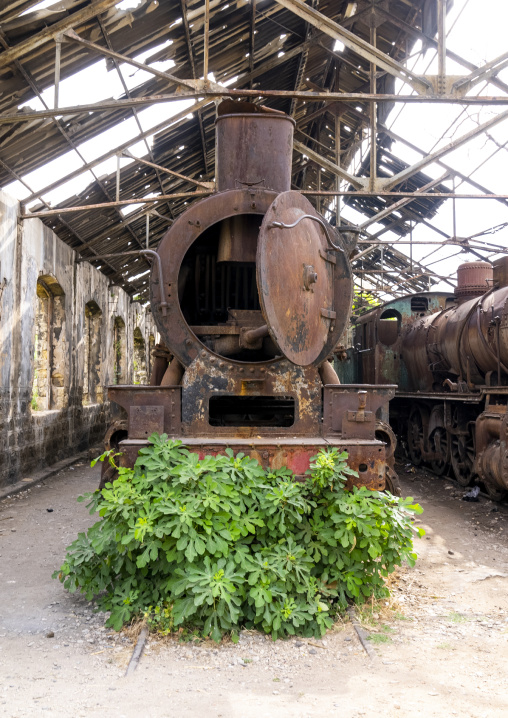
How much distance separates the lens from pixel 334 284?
4.58 meters

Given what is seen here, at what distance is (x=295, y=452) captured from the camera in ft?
13.1

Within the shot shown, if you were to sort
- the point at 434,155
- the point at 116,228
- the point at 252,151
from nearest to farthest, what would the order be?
1. the point at 252,151
2. the point at 434,155
3. the point at 116,228

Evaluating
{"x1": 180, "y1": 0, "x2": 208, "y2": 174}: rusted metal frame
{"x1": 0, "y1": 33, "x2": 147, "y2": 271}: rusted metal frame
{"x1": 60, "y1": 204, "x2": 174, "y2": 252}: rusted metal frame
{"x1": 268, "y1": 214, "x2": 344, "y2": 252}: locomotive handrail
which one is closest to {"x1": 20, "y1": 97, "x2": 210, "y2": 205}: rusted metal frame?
{"x1": 0, "y1": 33, "x2": 147, "y2": 271}: rusted metal frame

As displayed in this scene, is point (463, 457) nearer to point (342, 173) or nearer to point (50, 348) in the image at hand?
point (342, 173)

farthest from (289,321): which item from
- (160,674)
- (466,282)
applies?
(466,282)

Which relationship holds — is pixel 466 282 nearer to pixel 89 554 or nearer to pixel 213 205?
pixel 213 205

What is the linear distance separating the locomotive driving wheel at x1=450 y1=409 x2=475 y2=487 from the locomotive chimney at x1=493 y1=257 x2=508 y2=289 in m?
1.96

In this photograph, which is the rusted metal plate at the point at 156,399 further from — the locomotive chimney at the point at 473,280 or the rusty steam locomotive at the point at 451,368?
the locomotive chimney at the point at 473,280

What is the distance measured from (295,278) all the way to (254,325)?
87 centimetres

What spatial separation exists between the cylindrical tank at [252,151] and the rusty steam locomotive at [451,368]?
11.3 ft

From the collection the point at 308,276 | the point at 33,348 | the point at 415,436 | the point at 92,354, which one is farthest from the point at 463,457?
the point at 92,354

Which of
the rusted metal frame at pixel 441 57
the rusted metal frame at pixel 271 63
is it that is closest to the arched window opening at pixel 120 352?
the rusted metal frame at pixel 271 63

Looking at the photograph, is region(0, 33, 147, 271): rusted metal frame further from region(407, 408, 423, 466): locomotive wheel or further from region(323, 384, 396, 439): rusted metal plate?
region(407, 408, 423, 466): locomotive wheel

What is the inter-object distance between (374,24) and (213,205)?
24.2ft
